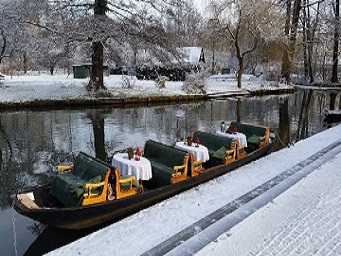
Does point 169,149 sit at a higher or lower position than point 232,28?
lower

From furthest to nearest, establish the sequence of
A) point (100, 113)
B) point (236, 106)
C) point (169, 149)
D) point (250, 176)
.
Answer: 1. point (236, 106)
2. point (100, 113)
3. point (250, 176)
4. point (169, 149)

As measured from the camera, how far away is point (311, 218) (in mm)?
6492

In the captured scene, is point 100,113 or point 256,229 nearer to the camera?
point 256,229

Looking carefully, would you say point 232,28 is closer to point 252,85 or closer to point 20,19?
point 252,85

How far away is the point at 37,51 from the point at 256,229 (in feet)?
65.0

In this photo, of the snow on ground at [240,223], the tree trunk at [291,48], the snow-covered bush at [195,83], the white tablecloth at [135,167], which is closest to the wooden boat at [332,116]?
the snow-covered bush at [195,83]

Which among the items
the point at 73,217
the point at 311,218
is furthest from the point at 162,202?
the point at 311,218

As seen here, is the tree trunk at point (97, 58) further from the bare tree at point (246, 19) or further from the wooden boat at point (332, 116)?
the wooden boat at point (332, 116)

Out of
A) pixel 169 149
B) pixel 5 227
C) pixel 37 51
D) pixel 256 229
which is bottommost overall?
pixel 5 227

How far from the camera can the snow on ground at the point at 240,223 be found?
5.58 metres

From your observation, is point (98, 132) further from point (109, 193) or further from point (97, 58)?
point (97, 58)

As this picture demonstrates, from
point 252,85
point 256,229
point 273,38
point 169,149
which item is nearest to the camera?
point 256,229

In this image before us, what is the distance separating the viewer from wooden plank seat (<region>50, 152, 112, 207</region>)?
642cm

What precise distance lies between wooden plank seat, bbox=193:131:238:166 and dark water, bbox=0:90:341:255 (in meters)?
3.84
